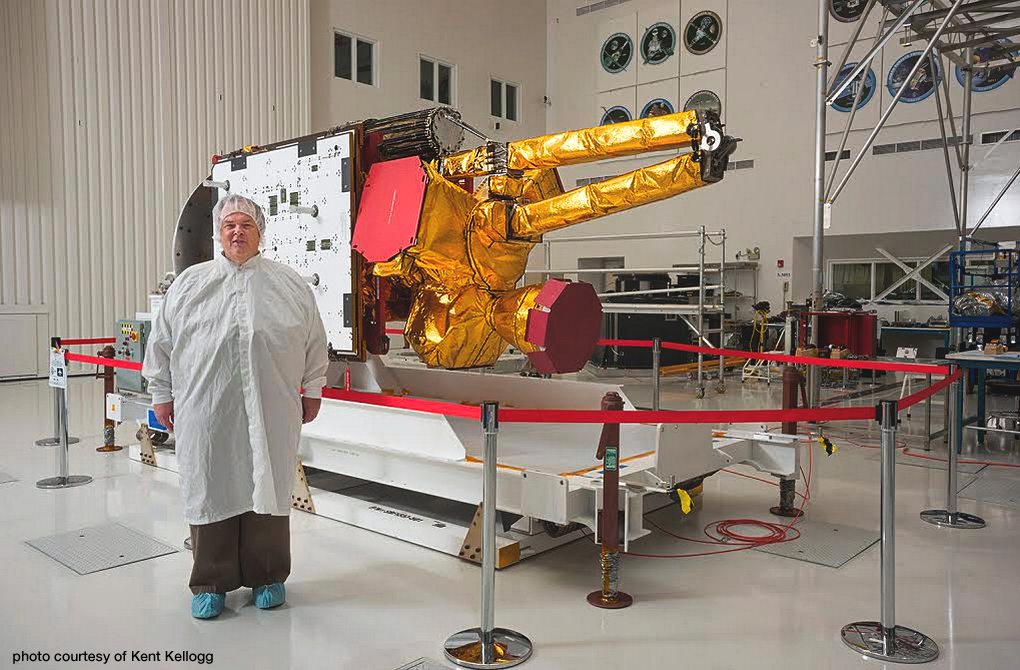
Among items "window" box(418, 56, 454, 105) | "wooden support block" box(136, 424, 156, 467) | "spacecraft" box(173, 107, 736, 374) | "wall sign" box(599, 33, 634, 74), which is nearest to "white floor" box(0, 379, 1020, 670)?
"wooden support block" box(136, 424, 156, 467)

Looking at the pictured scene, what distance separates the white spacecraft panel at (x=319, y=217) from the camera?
4.71m

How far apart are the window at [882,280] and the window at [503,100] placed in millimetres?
7483

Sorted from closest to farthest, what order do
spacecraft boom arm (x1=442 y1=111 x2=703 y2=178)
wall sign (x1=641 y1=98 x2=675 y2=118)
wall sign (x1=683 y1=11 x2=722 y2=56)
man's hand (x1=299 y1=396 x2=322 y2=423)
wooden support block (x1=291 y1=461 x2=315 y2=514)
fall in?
man's hand (x1=299 y1=396 x2=322 y2=423), spacecraft boom arm (x1=442 y1=111 x2=703 y2=178), wooden support block (x1=291 y1=461 x2=315 y2=514), wall sign (x1=683 y1=11 x2=722 y2=56), wall sign (x1=641 y1=98 x2=675 y2=118)

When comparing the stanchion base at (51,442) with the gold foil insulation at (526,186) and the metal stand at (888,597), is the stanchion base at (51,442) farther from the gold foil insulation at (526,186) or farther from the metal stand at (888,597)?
the metal stand at (888,597)

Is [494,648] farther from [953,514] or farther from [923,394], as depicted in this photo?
[953,514]

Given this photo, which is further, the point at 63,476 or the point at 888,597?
the point at 63,476

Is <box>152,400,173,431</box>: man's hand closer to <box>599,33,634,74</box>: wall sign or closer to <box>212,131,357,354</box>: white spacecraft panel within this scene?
<box>212,131,357,354</box>: white spacecraft panel

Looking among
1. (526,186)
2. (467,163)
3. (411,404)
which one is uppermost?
(467,163)

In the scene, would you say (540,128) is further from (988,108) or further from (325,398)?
(325,398)

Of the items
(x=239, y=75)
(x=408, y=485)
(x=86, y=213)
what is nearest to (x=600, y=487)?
(x=408, y=485)

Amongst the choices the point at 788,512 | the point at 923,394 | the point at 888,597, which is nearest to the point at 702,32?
the point at 788,512

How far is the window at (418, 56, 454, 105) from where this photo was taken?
50.0ft

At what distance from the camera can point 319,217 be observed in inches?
192

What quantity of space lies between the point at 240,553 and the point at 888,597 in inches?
97.4
